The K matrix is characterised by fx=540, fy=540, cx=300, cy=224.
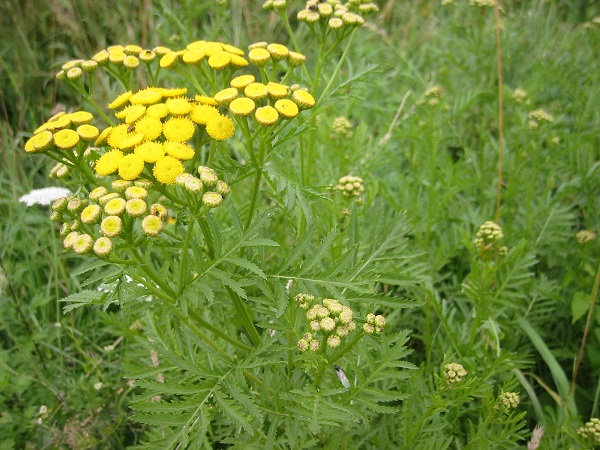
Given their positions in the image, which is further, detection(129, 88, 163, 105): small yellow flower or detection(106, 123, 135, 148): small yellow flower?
detection(129, 88, 163, 105): small yellow flower

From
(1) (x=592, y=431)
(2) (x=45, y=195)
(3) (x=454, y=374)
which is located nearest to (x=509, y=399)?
(3) (x=454, y=374)

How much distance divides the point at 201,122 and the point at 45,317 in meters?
2.25

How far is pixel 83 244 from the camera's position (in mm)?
1673

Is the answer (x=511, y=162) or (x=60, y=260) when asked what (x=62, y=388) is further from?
(x=511, y=162)

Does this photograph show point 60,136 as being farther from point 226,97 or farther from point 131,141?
point 226,97

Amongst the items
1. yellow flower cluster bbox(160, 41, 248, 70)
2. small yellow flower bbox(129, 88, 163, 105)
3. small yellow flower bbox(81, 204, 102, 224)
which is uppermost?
yellow flower cluster bbox(160, 41, 248, 70)

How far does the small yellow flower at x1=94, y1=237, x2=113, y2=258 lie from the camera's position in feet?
5.44

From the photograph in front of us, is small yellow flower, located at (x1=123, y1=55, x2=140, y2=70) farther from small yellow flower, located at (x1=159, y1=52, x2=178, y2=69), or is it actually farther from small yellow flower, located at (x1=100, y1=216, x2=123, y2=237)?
small yellow flower, located at (x1=100, y1=216, x2=123, y2=237)

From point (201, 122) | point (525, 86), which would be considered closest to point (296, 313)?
point (201, 122)

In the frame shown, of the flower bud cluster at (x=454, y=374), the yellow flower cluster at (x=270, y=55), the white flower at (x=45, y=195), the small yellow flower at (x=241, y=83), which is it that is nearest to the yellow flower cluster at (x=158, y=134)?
A: the small yellow flower at (x=241, y=83)

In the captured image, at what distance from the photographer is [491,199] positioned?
3871 millimetres

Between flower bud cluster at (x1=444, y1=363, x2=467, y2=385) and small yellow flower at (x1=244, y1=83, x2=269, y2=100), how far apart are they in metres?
1.29

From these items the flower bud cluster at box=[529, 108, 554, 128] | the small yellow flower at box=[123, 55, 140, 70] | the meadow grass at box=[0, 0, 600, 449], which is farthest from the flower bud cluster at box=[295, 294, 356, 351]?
the flower bud cluster at box=[529, 108, 554, 128]

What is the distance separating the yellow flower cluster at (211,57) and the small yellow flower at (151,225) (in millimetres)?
701
